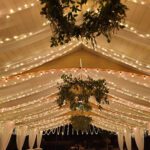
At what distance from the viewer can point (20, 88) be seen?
4.80 m

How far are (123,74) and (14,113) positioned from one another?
404 cm

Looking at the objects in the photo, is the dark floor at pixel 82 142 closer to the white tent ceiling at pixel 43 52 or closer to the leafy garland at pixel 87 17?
the white tent ceiling at pixel 43 52

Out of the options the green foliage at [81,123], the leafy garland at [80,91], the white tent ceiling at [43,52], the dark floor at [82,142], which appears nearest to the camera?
the white tent ceiling at [43,52]

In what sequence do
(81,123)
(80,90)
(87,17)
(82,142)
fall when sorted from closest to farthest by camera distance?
(87,17) < (80,90) < (81,123) < (82,142)

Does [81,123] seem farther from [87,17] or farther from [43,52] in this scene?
[87,17]

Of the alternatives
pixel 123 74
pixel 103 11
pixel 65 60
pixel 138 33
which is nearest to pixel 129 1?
pixel 138 33

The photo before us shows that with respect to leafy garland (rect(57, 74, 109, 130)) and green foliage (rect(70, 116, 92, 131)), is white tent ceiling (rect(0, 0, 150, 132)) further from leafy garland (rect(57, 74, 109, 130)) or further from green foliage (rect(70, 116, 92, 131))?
green foliage (rect(70, 116, 92, 131))

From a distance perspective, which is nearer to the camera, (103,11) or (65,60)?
(103,11)

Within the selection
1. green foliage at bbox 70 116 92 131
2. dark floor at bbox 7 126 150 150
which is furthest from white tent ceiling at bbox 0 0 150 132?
dark floor at bbox 7 126 150 150

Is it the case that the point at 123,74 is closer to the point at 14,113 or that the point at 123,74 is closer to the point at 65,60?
the point at 65,60

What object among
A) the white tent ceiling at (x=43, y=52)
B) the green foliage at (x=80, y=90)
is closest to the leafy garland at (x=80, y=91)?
the green foliage at (x=80, y=90)

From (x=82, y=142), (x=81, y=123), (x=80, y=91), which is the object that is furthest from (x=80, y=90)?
(x=82, y=142)

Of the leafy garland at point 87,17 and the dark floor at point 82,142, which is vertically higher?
the dark floor at point 82,142

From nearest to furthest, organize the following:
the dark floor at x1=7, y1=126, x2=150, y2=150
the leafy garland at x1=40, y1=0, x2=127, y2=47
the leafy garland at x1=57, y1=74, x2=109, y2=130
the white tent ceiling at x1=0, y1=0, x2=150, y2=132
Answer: the leafy garland at x1=40, y1=0, x2=127, y2=47 < the white tent ceiling at x1=0, y1=0, x2=150, y2=132 < the leafy garland at x1=57, y1=74, x2=109, y2=130 < the dark floor at x1=7, y1=126, x2=150, y2=150
